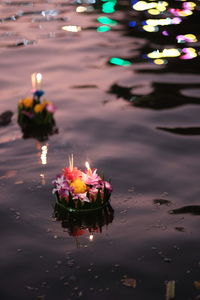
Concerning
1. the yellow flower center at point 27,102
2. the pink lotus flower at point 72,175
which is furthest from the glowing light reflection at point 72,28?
the pink lotus flower at point 72,175

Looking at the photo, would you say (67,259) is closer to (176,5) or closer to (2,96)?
(2,96)

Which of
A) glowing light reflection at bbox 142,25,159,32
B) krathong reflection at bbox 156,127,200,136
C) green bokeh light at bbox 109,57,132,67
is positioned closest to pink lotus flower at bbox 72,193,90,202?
krathong reflection at bbox 156,127,200,136

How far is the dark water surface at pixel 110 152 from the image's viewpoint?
7.33m

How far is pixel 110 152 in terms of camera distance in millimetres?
10680

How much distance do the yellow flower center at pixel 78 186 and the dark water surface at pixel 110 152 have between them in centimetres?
53

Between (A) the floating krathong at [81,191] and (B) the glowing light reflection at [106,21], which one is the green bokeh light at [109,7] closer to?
(B) the glowing light reflection at [106,21]

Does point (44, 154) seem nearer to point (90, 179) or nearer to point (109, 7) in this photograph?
point (90, 179)

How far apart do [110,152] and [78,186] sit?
7.38ft

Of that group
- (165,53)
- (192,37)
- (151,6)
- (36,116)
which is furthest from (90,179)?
(151,6)

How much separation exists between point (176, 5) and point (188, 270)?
14.1m

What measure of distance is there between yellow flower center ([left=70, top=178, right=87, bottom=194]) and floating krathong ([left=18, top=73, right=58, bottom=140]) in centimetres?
325

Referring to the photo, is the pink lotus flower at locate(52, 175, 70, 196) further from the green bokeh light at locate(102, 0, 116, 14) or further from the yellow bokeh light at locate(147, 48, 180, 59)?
the green bokeh light at locate(102, 0, 116, 14)

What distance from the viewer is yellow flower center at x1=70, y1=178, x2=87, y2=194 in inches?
336

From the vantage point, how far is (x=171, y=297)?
688 cm
